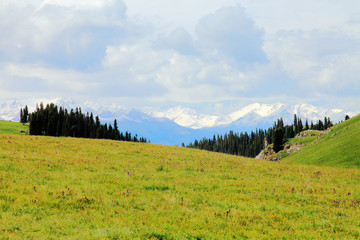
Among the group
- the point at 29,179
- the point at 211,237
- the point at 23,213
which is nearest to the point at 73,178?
the point at 29,179

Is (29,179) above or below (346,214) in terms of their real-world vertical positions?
above

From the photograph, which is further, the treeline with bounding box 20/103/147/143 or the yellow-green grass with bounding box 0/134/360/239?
the treeline with bounding box 20/103/147/143

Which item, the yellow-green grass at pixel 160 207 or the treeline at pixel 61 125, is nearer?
the yellow-green grass at pixel 160 207

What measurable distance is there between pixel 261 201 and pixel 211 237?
5.22 meters

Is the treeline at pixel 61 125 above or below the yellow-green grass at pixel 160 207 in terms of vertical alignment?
above

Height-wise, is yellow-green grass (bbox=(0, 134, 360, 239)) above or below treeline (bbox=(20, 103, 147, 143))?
below

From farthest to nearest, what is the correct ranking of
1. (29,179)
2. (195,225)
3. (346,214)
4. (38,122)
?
(38,122) → (29,179) → (346,214) → (195,225)

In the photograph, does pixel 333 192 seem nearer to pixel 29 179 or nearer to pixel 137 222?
pixel 137 222

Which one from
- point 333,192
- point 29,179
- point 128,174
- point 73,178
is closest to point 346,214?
point 333,192

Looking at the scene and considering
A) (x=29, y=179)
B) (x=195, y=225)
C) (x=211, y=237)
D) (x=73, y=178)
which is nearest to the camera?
(x=211, y=237)

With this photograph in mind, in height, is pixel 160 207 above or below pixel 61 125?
below

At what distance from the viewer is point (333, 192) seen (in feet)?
46.6

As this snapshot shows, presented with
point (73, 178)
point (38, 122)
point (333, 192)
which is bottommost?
point (333, 192)

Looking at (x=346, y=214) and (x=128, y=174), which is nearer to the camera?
(x=346, y=214)
